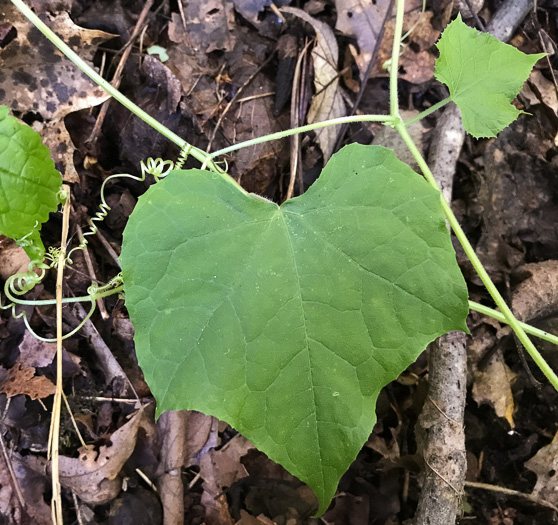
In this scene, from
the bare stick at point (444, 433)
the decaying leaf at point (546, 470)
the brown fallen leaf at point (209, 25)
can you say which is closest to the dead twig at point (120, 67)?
the brown fallen leaf at point (209, 25)

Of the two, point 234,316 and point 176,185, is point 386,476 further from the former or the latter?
point 176,185

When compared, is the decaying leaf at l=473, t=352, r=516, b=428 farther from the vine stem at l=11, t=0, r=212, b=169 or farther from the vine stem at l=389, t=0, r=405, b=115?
the vine stem at l=11, t=0, r=212, b=169

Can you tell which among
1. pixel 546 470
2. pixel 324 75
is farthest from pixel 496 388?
pixel 324 75

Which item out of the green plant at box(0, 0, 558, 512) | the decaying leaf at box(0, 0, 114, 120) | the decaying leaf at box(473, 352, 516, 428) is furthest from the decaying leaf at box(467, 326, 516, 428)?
the decaying leaf at box(0, 0, 114, 120)

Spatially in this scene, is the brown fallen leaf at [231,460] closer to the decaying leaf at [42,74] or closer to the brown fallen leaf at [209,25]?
the decaying leaf at [42,74]

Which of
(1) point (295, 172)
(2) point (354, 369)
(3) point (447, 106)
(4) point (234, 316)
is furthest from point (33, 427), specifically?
(3) point (447, 106)
